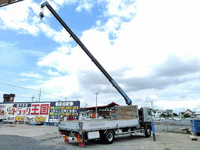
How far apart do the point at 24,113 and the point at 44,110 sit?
538 cm

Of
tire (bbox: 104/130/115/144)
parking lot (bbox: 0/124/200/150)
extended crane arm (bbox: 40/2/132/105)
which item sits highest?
extended crane arm (bbox: 40/2/132/105)

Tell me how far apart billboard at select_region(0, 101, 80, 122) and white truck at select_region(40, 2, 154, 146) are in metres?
14.2

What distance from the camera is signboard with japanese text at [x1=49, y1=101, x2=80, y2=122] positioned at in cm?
2770

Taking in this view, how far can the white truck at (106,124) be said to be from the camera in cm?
952

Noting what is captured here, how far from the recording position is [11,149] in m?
8.27

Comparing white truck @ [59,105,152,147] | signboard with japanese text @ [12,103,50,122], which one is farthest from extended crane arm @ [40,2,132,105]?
signboard with japanese text @ [12,103,50,122]

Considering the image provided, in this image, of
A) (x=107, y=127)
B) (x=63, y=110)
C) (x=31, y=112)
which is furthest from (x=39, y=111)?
(x=107, y=127)

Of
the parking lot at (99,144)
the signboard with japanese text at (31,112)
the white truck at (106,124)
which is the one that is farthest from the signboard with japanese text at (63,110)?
the parking lot at (99,144)

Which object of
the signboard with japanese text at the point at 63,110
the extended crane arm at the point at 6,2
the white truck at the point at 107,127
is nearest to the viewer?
the white truck at the point at 107,127

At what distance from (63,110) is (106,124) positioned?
19729mm

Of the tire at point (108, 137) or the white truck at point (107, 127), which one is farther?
the tire at point (108, 137)

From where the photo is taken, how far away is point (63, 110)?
28562 mm

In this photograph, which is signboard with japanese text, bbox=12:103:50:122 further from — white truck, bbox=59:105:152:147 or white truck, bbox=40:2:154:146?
white truck, bbox=59:105:152:147

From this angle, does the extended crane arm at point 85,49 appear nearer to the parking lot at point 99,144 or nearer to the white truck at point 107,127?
the white truck at point 107,127
